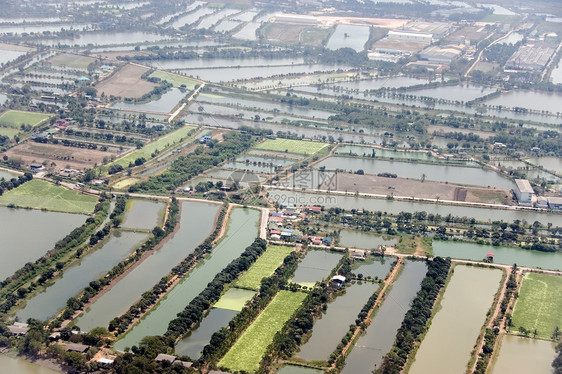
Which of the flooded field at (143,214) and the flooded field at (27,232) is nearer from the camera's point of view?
the flooded field at (27,232)

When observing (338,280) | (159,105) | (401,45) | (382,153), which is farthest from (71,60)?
(338,280)

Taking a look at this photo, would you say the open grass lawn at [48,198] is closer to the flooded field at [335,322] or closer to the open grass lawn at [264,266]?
the open grass lawn at [264,266]

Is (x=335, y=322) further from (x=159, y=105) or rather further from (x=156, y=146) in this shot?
(x=159, y=105)

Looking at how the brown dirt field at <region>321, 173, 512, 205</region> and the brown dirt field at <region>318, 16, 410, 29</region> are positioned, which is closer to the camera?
the brown dirt field at <region>321, 173, 512, 205</region>

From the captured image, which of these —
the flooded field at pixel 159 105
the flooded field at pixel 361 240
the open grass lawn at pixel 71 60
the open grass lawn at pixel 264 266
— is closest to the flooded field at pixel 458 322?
the flooded field at pixel 361 240

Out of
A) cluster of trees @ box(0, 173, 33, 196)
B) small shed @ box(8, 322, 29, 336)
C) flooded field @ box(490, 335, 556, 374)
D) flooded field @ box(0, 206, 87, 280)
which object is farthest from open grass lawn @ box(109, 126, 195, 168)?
flooded field @ box(490, 335, 556, 374)

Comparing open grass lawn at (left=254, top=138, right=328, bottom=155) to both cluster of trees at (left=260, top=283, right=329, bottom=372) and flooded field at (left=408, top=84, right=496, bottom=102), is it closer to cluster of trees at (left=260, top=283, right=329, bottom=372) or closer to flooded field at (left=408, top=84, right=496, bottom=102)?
flooded field at (left=408, top=84, right=496, bottom=102)
